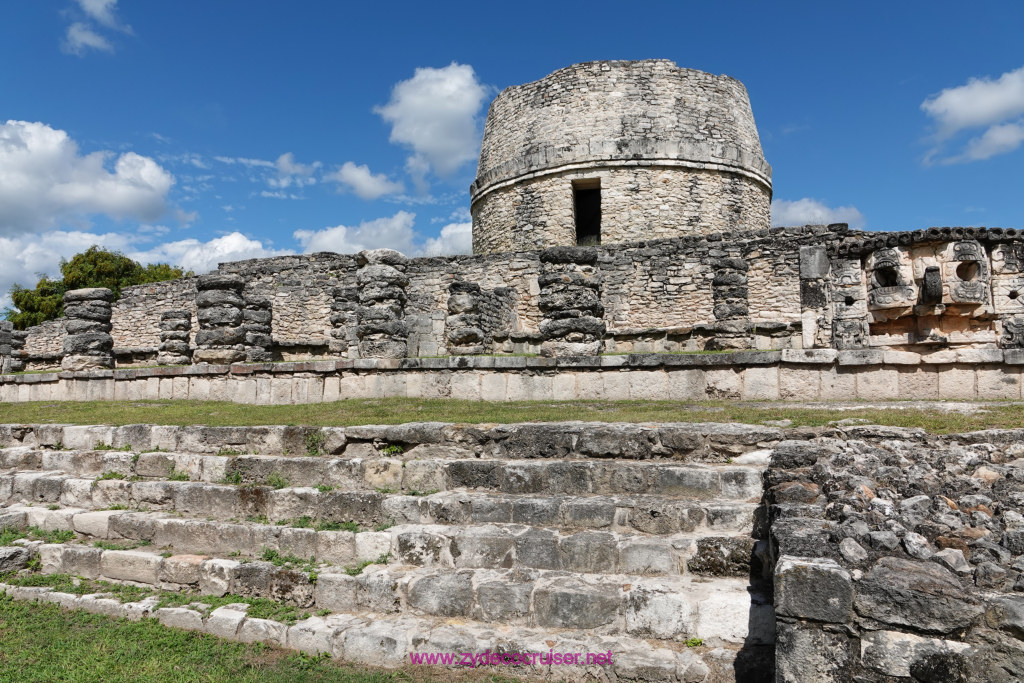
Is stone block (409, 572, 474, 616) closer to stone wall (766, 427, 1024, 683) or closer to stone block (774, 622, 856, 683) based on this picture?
stone wall (766, 427, 1024, 683)

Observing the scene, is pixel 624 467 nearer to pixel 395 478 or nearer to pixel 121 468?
pixel 395 478

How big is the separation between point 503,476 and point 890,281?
5.62 meters

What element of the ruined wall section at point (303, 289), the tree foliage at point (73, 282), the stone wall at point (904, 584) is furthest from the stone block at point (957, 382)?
the tree foliage at point (73, 282)

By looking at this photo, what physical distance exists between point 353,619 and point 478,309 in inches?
303

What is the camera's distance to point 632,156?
56.4 feet

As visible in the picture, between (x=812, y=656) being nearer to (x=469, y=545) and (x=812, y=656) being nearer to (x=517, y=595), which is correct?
(x=517, y=595)

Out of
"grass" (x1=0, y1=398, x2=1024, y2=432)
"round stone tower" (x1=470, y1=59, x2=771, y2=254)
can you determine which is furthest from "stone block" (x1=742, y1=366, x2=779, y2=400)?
"round stone tower" (x1=470, y1=59, x2=771, y2=254)

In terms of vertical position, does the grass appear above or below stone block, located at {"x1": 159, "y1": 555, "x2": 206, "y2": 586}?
above

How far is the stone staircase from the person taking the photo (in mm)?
3469

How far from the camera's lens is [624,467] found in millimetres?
4543

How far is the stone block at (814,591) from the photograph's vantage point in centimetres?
239

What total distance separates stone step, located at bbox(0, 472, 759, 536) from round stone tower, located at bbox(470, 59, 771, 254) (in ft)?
43.2

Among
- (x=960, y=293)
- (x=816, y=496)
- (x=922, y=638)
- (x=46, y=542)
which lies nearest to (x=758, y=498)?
(x=816, y=496)

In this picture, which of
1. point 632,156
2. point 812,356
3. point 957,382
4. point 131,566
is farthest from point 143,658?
point 632,156
